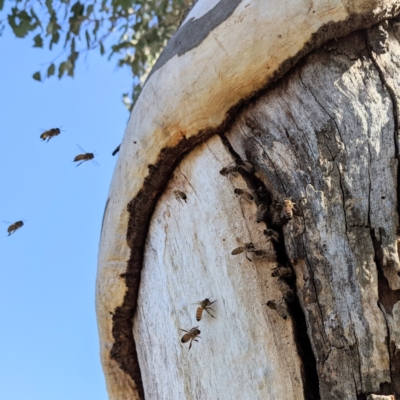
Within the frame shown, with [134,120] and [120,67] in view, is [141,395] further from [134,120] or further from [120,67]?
[120,67]

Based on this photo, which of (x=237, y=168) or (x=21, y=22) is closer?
(x=237, y=168)

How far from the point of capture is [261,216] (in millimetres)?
1558

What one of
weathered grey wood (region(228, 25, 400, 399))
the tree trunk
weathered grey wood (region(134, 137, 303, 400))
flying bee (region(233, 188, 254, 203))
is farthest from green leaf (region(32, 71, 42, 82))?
flying bee (region(233, 188, 254, 203))

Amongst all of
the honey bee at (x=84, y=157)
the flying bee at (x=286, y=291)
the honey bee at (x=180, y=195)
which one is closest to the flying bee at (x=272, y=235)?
the flying bee at (x=286, y=291)

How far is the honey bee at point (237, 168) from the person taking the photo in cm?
164

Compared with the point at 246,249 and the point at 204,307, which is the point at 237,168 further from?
the point at 204,307

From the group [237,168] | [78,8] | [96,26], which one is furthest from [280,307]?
[96,26]

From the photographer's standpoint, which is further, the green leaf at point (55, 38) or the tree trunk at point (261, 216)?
the green leaf at point (55, 38)

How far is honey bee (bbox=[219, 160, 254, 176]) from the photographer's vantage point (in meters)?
1.64

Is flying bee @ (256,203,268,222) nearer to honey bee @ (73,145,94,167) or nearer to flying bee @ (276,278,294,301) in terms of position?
flying bee @ (276,278,294,301)

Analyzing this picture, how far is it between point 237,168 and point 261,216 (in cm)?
17

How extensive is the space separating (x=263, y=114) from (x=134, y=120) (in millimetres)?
459

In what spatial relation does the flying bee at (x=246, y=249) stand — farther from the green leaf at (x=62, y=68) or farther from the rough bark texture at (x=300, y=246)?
the green leaf at (x=62, y=68)

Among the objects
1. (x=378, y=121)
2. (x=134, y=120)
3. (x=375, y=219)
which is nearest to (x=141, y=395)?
(x=134, y=120)
